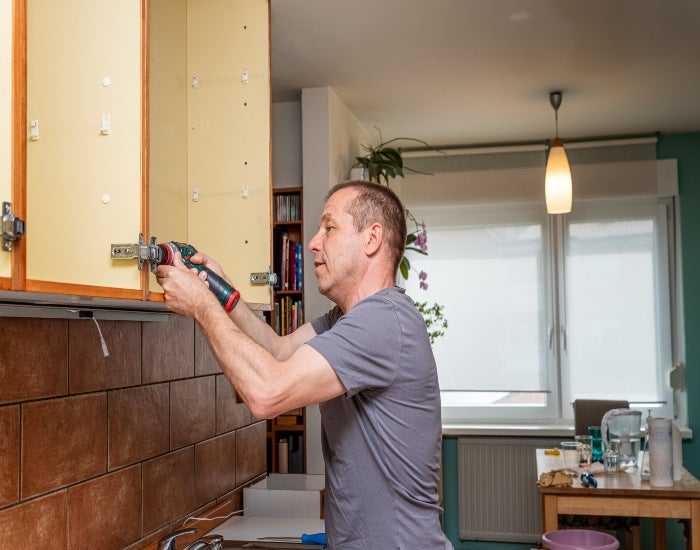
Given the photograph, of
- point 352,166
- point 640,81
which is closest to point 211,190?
point 352,166

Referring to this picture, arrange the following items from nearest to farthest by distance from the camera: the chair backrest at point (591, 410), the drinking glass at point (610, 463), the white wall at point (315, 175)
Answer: the drinking glass at point (610, 463) < the white wall at point (315, 175) < the chair backrest at point (591, 410)

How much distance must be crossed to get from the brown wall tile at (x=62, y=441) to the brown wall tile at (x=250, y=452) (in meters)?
0.99

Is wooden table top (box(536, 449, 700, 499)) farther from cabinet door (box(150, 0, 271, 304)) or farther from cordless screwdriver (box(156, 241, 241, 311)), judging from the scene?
cordless screwdriver (box(156, 241, 241, 311))

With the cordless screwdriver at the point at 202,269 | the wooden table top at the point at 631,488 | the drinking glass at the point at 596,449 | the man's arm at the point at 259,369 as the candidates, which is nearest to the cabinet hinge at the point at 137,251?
the cordless screwdriver at the point at 202,269

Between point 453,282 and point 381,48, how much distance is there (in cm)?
238

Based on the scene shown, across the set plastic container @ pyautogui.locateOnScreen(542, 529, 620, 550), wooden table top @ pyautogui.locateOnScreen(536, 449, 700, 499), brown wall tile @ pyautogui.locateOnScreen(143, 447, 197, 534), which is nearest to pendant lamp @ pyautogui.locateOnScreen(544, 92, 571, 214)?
wooden table top @ pyautogui.locateOnScreen(536, 449, 700, 499)

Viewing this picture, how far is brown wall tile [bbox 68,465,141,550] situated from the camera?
6.28ft

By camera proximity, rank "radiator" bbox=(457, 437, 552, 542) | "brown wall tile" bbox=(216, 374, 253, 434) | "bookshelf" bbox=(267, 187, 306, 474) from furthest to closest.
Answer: "radiator" bbox=(457, 437, 552, 542) < "bookshelf" bbox=(267, 187, 306, 474) < "brown wall tile" bbox=(216, 374, 253, 434)

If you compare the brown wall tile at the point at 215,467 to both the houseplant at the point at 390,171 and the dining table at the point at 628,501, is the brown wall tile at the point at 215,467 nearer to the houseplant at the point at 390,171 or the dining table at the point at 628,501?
the dining table at the point at 628,501

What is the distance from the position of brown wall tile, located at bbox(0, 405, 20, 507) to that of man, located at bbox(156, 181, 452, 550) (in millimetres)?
425

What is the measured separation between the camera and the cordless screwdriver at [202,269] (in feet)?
5.46

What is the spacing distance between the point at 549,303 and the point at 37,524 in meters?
4.35

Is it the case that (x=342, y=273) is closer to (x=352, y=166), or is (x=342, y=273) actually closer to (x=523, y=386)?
(x=352, y=166)

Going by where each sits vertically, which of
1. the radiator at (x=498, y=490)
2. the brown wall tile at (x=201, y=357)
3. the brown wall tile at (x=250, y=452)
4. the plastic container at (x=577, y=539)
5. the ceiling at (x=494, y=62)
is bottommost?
the radiator at (x=498, y=490)
